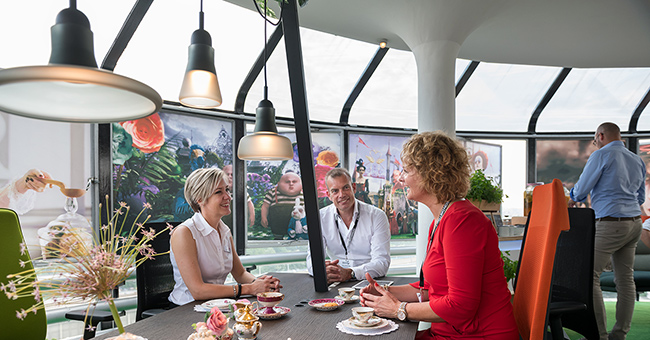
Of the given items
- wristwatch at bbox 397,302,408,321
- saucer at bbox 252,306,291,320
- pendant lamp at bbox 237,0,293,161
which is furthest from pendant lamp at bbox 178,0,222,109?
wristwatch at bbox 397,302,408,321

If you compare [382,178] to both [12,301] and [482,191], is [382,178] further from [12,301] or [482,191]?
[12,301]

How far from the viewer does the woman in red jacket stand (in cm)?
181

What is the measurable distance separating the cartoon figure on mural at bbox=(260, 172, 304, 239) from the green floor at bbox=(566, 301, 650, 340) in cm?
329

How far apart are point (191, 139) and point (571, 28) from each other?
441 cm

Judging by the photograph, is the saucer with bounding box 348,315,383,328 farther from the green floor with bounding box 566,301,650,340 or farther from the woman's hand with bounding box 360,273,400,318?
the green floor with bounding box 566,301,650,340

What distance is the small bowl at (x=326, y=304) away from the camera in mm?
2102

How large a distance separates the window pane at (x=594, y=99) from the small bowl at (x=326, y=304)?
6.09 m

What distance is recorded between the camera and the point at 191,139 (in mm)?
4855

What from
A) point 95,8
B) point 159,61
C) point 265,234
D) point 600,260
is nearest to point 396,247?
point 265,234

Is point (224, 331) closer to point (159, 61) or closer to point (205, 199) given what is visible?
point (205, 199)

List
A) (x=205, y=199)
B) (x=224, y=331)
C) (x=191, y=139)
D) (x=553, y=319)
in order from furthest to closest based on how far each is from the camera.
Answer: (x=191, y=139)
(x=205, y=199)
(x=553, y=319)
(x=224, y=331)

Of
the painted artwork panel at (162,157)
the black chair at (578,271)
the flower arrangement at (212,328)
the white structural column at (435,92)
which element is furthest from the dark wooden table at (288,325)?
the white structural column at (435,92)

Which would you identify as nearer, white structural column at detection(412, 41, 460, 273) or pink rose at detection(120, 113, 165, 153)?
pink rose at detection(120, 113, 165, 153)

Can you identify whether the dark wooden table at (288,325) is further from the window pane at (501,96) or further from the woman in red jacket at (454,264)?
the window pane at (501,96)
